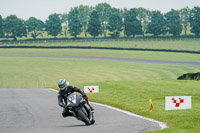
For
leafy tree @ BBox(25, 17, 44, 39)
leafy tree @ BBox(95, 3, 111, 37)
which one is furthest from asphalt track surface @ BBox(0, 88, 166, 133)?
leafy tree @ BBox(95, 3, 111, 37)

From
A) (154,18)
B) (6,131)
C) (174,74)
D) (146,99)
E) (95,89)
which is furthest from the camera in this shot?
(154,18)

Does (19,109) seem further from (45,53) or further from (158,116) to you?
(45,53)

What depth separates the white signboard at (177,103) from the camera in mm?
14680

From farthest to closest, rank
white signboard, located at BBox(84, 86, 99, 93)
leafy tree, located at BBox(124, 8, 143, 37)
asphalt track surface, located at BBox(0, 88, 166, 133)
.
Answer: leafy tree, located at BBox(124, 8, 143, 37)
white signboard, located at BBox(84, 86, 99, 93)
asphalt track surface, located at BBox(0, 88, 166, 133)

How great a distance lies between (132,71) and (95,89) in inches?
1125

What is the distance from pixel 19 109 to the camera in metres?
18.2

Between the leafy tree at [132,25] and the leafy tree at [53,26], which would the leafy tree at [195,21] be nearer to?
the leafy tree at [132,25]

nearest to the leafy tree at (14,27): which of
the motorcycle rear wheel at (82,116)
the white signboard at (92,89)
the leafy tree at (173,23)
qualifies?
the leafy tree at (173,23)

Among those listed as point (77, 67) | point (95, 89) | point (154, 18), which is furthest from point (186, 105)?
point (154, 18)

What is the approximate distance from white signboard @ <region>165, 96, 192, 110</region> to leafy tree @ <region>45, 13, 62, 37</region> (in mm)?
154276

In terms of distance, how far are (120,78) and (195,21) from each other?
115 m

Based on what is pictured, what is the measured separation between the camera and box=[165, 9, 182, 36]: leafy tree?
505 ft

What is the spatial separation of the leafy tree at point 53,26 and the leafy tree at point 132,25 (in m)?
27.1

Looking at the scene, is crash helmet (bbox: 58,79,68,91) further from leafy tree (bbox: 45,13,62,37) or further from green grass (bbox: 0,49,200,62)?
leafy tree (bbox: 45,13,62,37)
